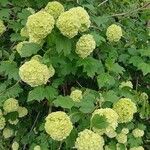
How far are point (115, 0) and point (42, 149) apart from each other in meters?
2.03

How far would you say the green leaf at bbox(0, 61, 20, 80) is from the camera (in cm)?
298

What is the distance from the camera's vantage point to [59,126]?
2.35 m

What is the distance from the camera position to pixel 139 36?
143 inches

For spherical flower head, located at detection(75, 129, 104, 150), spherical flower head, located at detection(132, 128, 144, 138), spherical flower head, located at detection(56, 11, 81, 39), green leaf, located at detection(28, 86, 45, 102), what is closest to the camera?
spherical flower head, located at detection(75, 129, 104, 150)

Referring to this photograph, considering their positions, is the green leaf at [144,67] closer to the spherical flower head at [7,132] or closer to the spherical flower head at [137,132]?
the spherical flower head at [137,132]

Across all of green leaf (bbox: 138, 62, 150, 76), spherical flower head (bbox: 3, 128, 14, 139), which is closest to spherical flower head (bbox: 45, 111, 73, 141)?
green leaf (bbox: 138, 62, 150, 76)

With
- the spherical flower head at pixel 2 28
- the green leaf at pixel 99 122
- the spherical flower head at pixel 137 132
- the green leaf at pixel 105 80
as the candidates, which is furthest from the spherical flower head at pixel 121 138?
the spherical flower head at pixel 2 28

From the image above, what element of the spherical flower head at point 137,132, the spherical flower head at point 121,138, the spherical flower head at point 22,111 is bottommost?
the spherical flower head at point 137,132

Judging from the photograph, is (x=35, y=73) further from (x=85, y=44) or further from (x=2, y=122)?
(x=2, y=122)

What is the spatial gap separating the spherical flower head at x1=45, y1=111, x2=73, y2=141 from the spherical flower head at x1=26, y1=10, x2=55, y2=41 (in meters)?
0.48

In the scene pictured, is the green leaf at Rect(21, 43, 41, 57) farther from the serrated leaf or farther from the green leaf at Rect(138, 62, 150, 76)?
the green leaf at Rect(138, 62, 150, 76)

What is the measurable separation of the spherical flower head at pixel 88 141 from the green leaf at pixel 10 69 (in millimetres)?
777

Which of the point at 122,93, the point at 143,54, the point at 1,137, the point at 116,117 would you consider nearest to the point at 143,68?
the point at 143,54

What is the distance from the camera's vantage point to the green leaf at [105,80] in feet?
9.57
